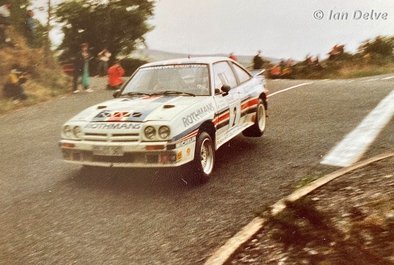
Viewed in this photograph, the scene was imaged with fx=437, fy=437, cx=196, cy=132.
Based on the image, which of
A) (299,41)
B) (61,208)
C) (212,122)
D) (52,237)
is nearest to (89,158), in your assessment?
(61,208)

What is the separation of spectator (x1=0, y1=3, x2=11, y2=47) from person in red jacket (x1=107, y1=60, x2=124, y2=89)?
3.92 ft

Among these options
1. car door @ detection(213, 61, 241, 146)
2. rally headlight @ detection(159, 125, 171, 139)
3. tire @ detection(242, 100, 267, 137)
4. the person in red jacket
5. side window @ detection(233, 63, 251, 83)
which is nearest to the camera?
rally headlight @ detection(159, 125, 171, 139)

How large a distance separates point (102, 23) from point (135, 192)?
1.85m

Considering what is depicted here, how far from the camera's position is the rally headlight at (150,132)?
4.36 metres

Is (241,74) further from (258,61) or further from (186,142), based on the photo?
(186,142)

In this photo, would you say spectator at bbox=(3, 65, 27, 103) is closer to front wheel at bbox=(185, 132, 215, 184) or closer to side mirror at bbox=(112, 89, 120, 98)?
side mirror at bbox=(112, 89, 120, 98)

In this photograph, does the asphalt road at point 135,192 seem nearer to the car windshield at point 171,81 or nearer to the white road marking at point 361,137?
the white road marking at point 361,137

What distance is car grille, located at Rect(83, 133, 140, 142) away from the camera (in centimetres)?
439

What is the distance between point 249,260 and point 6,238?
2127 millimetres

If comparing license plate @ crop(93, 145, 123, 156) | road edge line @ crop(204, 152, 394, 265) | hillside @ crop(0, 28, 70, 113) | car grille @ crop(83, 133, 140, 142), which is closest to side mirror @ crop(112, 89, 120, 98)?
hillside @ crop(0, 28, 70, 113)

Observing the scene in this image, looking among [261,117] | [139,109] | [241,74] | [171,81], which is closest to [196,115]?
[139,109]

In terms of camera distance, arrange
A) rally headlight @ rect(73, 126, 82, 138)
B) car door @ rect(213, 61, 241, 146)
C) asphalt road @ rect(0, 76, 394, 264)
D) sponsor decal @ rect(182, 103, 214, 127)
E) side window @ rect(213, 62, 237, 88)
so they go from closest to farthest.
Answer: asphalt road @ rect(0, 76, 394, 264), sponsor decal @ rect(182, 103, 214, 127), rally headlight @ rect(73, 126, 82, 138), car door @ rect(213, 61, 241, 146), side window @ rect(213, 62, 237, 88)

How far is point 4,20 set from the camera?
4.70 meters

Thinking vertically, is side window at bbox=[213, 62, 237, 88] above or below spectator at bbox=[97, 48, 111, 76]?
below
